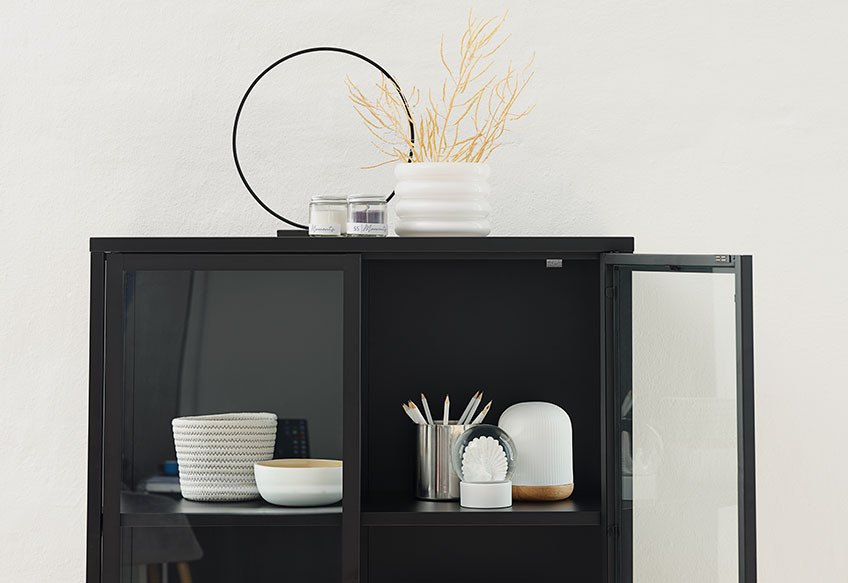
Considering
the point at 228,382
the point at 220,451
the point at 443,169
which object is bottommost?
the point at 220,451

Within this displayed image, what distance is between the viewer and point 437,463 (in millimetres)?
Result: 1443

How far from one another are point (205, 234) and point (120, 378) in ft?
1.31

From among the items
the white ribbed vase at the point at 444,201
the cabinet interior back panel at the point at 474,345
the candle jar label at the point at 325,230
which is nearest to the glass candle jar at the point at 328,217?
the candle jar label at the point at 325,230

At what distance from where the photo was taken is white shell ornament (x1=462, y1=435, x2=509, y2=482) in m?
1.38

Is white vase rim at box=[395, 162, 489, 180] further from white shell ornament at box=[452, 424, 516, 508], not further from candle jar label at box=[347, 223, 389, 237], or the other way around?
white shell ornament at box=[452, 424, 516, 508]

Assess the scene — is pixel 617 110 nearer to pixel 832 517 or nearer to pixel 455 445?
pixel 455 445

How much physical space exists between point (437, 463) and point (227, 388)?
A: 0.37m

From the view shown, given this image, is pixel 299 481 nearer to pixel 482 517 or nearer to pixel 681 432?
pixel 482 517

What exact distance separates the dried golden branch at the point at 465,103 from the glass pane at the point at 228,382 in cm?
42

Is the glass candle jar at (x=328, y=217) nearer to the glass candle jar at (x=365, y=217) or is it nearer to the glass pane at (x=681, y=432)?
the glass candle jar at (x=365, y=217)

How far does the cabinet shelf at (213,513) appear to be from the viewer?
1.33 meters

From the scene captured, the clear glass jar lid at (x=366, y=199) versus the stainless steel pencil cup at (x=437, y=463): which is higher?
the clear glass jar lid at (x=366, y=199)

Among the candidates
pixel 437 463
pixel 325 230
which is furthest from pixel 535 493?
pixel 325 230

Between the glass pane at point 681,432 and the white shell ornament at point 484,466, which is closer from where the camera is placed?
the glass pane at point 681,432
